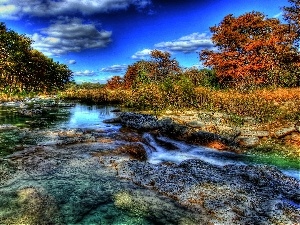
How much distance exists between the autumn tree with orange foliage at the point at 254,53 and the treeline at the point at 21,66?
2422cm

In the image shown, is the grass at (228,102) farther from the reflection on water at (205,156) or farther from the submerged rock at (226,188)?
the submerged rock at (226,188)

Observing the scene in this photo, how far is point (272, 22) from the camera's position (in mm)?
28734

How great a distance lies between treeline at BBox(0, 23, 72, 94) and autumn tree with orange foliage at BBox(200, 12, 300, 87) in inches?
954

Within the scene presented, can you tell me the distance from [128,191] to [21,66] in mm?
43777

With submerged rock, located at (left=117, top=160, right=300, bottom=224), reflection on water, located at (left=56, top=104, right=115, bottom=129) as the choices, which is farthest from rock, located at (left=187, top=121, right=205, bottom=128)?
submerged rock, located at (left=117, top=160, right=300, bottom=224)

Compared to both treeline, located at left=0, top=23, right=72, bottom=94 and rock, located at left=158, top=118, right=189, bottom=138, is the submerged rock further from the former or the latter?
treeline, located at left=0, top=23, right=72, bottom=94

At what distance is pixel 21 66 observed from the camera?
43.5 metres

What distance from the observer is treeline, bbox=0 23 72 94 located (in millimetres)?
39812

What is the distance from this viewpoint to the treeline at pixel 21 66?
39.8m

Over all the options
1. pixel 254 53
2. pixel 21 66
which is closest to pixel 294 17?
pixel 254 53

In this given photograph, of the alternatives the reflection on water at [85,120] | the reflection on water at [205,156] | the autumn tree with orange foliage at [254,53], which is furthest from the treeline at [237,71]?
the reflection on water at [205,156]

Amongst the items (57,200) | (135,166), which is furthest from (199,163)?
(57,200)

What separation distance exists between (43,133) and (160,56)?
1614 inches

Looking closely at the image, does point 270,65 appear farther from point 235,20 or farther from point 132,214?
point 132,214
